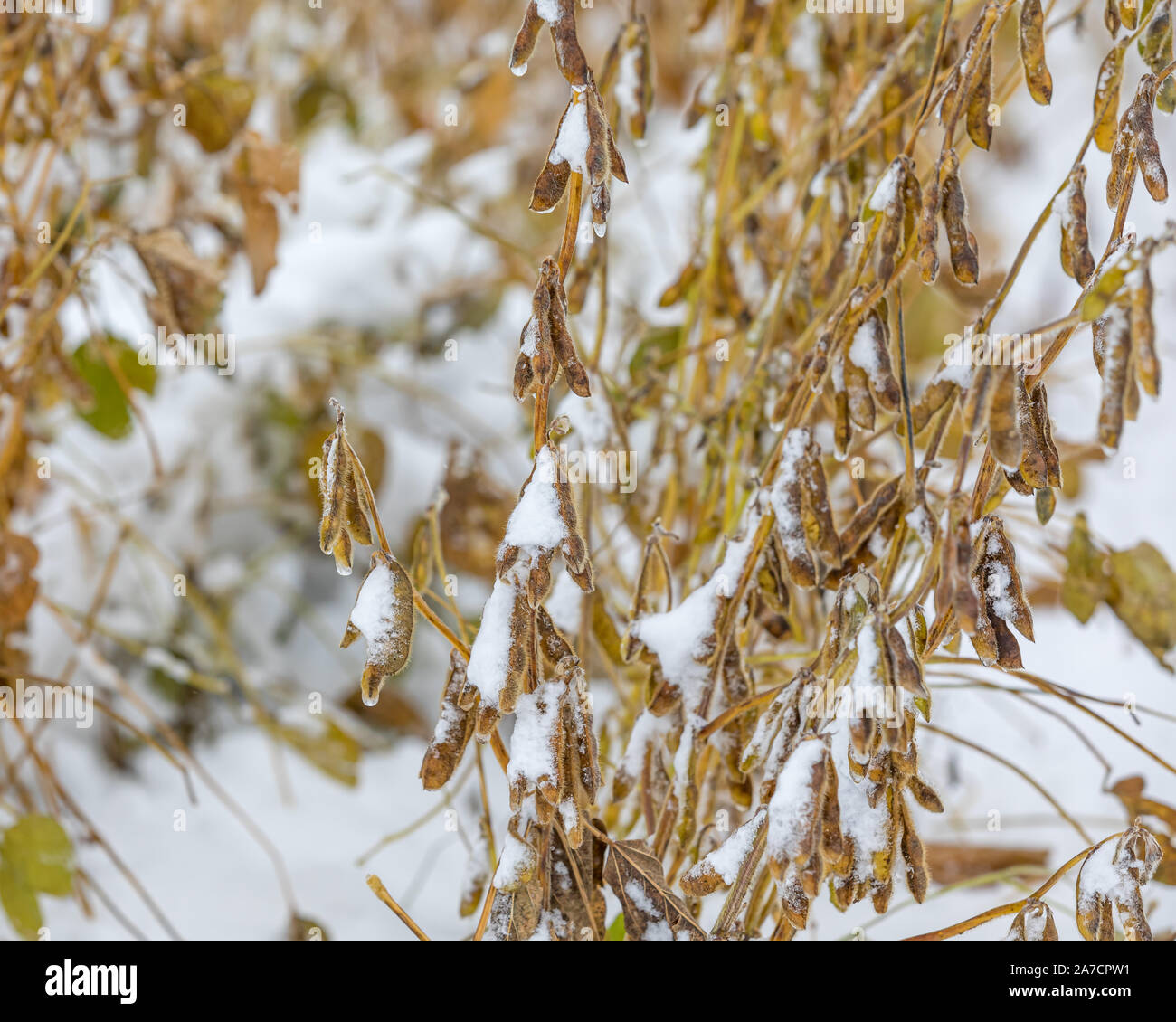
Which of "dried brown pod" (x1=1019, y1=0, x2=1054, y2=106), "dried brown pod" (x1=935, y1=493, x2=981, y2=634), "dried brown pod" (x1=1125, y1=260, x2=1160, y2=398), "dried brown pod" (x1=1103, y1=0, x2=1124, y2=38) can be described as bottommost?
"dried brown pod" (x1=935, y1=493, x2=981, y2=634)

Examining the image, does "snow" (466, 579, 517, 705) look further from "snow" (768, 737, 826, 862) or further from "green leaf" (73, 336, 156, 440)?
"green leaf" (73, 336, 156, 440)

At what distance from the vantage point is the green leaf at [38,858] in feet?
1.92

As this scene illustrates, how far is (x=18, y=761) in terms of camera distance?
0.76m

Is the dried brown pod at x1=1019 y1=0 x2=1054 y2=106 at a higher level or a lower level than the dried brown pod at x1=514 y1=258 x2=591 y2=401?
higher

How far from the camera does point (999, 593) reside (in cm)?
40

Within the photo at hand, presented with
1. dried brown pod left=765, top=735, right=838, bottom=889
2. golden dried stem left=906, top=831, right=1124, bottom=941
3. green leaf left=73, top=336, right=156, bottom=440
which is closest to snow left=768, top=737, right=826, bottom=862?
dried brown pod left=765, top=735, right=838, bottom=889

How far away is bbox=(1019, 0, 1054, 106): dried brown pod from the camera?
0.41 m

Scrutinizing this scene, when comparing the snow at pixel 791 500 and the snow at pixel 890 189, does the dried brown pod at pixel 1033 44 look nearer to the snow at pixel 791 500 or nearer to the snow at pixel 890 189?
the snow at pixel 890 189

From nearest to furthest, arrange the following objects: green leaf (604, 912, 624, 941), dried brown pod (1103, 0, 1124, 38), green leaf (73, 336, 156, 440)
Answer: dried brown pod (1103, 0, 1124, 38), green leaf (604, 912, 624, 941), green leaf (73, 336, 156, 440)

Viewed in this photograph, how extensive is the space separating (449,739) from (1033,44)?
0.38 metres

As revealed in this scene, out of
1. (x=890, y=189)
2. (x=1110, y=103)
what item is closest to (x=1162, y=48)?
(x=1110, y=103)

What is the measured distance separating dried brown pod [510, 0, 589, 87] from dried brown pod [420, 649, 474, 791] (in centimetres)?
24

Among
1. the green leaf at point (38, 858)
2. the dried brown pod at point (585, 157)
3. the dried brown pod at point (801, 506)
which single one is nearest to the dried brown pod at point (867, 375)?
the dried brown pod at point (801, 506)
